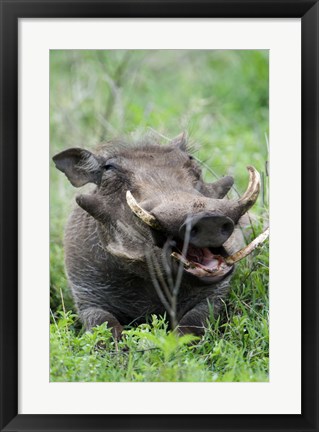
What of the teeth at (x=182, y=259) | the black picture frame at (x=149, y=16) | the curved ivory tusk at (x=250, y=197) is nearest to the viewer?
the black picture frame at (x=149, y=16)

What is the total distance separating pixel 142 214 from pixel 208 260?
39 cm

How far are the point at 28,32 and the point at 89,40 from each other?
0.29 meters

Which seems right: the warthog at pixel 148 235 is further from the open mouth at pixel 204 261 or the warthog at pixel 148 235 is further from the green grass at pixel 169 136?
the green grass at pixel 169 136

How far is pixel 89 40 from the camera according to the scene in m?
4.52

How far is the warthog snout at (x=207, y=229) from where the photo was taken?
4402 mm

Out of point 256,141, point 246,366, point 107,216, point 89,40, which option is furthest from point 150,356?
point 256,141

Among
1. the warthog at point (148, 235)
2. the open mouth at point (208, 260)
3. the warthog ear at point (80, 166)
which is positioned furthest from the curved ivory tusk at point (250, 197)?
the warthog ear at point (80, 166)

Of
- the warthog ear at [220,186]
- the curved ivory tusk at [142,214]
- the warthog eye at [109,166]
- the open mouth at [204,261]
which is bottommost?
the open mouth at [204,261]

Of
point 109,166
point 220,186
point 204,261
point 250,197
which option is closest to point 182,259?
point 204,261

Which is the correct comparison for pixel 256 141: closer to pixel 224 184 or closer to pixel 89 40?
pixel 224 184

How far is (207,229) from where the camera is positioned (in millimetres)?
4426

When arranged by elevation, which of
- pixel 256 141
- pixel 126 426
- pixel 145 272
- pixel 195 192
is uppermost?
pixel 256 141

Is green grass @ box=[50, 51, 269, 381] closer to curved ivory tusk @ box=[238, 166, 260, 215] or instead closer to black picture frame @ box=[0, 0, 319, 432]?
black picture frame @ box=[0, 0, 319, 432]

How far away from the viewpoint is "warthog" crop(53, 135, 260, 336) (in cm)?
457
